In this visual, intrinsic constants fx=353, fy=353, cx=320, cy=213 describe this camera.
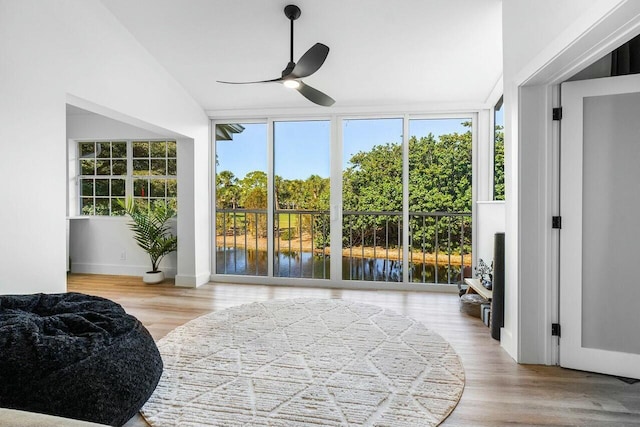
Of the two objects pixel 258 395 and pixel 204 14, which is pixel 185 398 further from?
pixel 204 14

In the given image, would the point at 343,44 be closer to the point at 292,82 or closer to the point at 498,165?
the point at 292,82

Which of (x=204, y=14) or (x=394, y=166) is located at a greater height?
(x=204, y=14)

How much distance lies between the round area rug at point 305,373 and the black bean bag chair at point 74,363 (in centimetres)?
22

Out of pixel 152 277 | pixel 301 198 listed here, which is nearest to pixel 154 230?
pixel 152 277

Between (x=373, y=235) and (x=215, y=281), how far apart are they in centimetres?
224

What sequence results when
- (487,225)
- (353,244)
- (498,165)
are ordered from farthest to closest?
(353,244) → (498,165) → (487,225)

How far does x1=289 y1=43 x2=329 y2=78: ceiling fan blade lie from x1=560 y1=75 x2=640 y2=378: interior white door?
1.59m

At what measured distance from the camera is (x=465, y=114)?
14.2 feet

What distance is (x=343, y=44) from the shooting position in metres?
3.30

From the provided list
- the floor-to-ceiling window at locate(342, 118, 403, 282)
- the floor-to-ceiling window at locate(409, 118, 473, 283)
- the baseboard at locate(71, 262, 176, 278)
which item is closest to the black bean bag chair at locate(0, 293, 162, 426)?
the floor-to-ceiling window at locate(342, 118, 403, 282)

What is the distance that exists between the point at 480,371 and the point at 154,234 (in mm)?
4153

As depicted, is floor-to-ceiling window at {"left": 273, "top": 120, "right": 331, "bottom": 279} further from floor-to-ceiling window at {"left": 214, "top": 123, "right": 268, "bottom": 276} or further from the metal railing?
floor-to-ceiling window at {"left": 214, "top": 123, "right": 268, "bottom": 276}

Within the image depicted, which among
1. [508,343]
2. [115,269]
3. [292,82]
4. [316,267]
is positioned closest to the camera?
[508,343]

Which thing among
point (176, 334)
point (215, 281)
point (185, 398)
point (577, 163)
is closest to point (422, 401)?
point (185, 398)
